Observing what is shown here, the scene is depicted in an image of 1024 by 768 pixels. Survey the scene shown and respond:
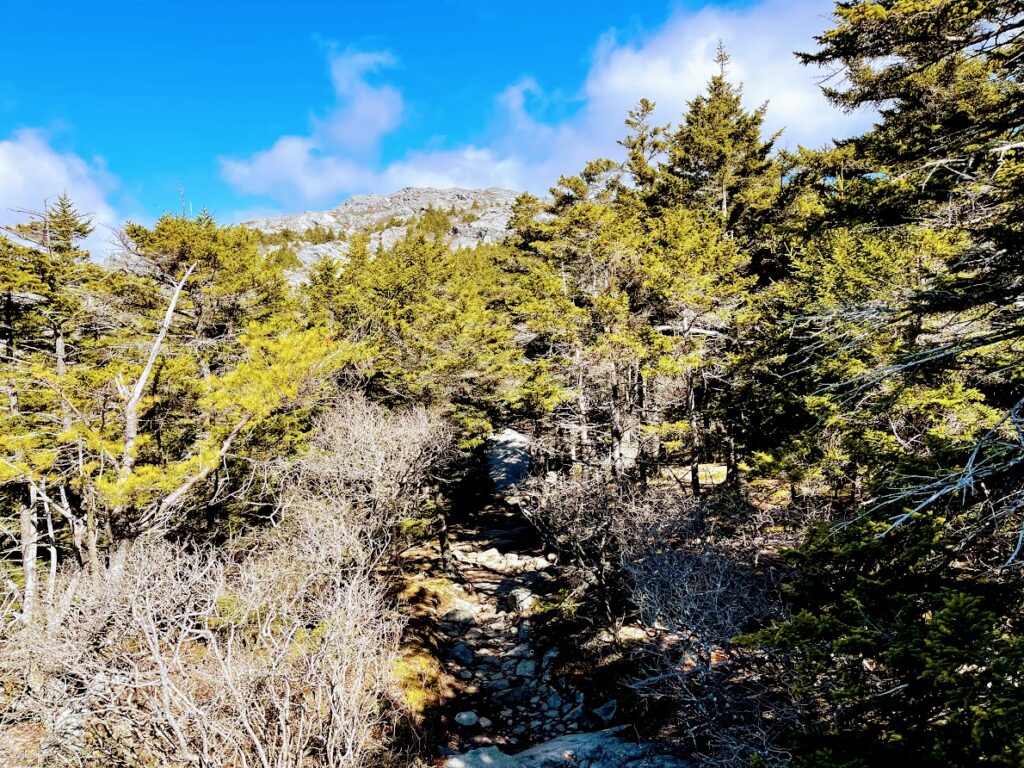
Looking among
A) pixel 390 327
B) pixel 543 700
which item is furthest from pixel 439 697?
pixel 390 327

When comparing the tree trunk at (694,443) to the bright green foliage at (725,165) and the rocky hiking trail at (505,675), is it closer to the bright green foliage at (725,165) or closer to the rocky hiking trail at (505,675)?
the rocky hiking trail at (505,675)

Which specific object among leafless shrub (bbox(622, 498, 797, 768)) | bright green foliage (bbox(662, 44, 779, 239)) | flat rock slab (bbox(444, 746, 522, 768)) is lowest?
flat rock slab (bbox(444, 746, 522, 768))

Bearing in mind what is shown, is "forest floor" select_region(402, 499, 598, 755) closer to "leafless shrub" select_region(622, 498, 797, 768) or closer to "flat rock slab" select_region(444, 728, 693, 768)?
"flat rock slab" select_region(444, 728, 693, 768)

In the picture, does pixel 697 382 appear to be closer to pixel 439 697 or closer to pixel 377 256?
pixel 439 697

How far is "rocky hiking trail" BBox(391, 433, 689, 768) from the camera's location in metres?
9.89

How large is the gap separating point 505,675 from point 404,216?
121 meters

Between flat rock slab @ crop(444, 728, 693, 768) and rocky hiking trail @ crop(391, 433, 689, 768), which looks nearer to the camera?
flat rock slab @ crop(444, 728, 693, 768)

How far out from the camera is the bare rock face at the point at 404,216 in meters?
86.8

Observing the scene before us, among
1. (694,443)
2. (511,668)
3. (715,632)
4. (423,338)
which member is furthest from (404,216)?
(715,632)

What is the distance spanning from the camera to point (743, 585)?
855 cm

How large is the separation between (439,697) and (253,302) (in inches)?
690

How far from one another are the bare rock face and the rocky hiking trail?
6089 centimetres

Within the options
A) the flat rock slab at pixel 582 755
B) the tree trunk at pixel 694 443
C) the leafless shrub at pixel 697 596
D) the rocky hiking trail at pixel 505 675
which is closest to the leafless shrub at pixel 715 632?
the leafless shrub at pixel 697 596

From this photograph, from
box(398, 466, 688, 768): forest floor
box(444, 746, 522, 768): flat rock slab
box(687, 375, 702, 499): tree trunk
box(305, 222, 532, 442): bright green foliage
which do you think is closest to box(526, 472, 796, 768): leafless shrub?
box(398, 466, 688, 768): forest floor
